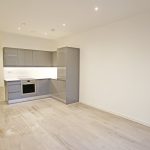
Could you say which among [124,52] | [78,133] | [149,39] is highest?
[149,39]

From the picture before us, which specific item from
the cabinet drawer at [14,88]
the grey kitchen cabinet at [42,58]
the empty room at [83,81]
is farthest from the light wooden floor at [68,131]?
the grey kitchen cabinet at [42,58]

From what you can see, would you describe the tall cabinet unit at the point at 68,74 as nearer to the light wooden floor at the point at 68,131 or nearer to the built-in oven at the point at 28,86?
the light wooden floor at the point at 68,131

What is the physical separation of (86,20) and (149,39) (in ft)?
5.60

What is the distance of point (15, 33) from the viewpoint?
5250 millimetres

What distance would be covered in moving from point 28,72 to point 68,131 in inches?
150

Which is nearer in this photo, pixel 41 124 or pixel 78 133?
pixel 78 133

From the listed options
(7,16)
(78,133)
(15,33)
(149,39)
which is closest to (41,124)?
(78,133)

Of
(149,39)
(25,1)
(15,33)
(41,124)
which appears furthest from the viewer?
(15,33)

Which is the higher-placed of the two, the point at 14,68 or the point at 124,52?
the point at 124,52

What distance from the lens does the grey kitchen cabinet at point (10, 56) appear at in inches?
197

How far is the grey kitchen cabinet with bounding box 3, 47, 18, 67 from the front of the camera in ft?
16.5

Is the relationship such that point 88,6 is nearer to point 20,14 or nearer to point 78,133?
point 20,14

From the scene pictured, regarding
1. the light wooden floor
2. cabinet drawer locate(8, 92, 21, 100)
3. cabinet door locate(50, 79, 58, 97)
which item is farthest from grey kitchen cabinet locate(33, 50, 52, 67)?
the light wooden floor

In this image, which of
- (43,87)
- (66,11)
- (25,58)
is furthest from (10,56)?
(66,11)
